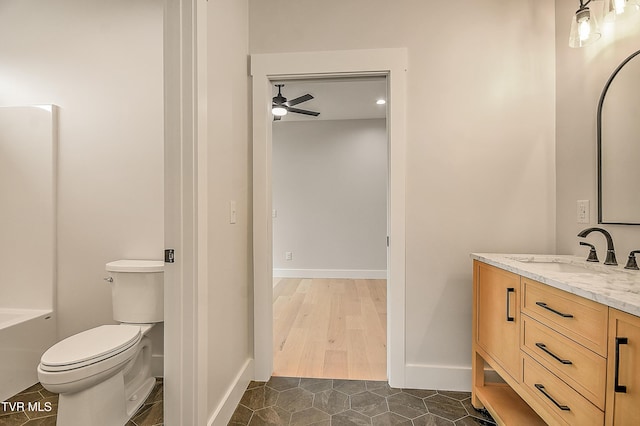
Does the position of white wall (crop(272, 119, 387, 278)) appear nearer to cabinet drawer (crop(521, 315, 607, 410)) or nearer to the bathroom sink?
the bathroom sink

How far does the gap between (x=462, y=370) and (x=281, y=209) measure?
3.71 meters

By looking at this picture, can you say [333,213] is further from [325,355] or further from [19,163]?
[19,163]

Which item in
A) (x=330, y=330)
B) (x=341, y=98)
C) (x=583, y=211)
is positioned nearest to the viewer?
(x=583, y=211)

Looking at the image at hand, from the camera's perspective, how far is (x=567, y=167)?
1703mm

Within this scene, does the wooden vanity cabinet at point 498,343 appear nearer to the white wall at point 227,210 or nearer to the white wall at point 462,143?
the white wall at point 462,143

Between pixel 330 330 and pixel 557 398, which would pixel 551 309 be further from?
pixel 330 330

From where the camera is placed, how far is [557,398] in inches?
40.7

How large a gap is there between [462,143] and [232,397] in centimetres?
205

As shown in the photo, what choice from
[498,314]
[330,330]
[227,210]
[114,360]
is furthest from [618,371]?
[330,330]

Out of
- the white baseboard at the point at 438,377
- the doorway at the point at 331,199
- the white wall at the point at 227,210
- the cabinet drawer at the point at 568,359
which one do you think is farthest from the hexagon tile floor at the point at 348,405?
the doorway at the point at 331,199

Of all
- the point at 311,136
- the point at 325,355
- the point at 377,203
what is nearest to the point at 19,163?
the point at 325,355

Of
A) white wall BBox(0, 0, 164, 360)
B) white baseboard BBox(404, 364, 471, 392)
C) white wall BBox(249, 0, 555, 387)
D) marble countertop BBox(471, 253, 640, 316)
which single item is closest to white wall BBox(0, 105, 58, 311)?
white wall BBox(0, 0, 164, 360)

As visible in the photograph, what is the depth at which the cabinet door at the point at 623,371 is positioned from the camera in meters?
0.76

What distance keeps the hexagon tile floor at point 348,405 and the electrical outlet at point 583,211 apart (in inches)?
47.4
